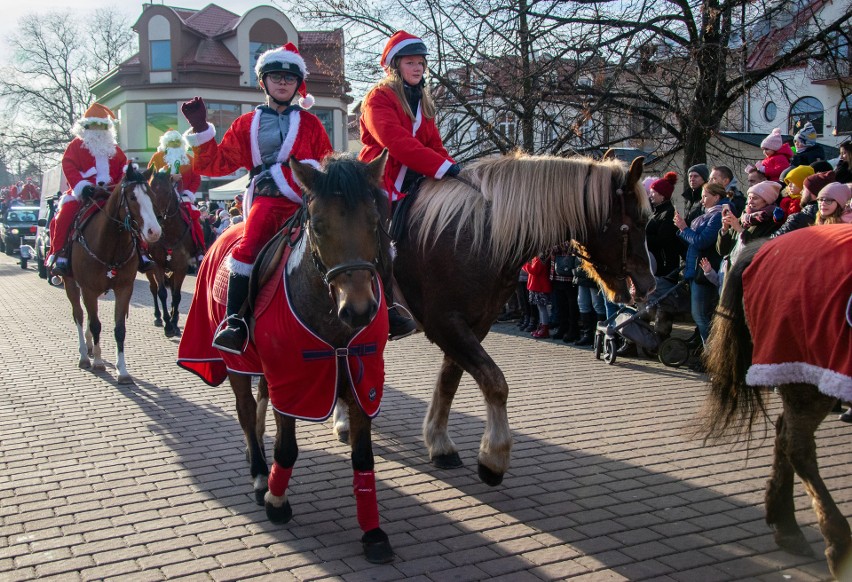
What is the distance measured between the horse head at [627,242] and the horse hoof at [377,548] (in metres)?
2.51

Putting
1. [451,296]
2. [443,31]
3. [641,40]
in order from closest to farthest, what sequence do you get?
[451,296] < [641,40] < [443,31]

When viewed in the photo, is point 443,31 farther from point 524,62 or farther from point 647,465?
point 647,465

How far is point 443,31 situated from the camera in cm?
1388

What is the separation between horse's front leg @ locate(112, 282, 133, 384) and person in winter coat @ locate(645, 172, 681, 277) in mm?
6292

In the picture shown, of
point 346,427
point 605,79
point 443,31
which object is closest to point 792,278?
point 346,427

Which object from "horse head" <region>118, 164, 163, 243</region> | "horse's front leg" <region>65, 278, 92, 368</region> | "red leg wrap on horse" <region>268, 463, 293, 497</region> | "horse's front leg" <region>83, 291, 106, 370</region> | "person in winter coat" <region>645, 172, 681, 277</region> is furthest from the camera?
"horse's front leg" <region>65, 278, 92, 368</region>

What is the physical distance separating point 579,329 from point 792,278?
7.86 meters

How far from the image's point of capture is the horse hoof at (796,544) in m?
4.03

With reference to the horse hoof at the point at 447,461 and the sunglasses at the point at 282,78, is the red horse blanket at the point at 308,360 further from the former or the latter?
the horse hoof at the point at 447,461

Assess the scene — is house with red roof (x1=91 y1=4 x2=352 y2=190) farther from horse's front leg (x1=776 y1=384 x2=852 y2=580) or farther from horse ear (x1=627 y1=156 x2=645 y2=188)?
horse's front leg (x1=776 y1=384 x2=852 y2=580)

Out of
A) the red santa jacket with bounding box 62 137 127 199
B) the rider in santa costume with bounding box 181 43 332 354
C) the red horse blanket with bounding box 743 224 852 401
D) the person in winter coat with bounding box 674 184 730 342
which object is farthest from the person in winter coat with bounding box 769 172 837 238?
the red santa jacket with bounding box 62 137 127 199

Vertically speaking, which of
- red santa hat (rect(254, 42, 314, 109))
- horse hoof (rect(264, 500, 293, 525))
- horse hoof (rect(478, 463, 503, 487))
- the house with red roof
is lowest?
horse hoof (rect(264, 500, 293, 525))

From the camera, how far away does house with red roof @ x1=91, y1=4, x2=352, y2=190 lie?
42.0m

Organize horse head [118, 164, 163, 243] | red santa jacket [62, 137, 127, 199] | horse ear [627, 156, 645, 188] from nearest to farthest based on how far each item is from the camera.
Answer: horse ear [627, 156, 645, 188]
horse head [118, 164, 163, 243]
red santa jacket [62, 137, 127, 199]
